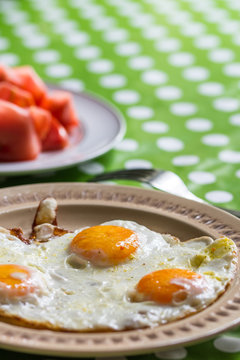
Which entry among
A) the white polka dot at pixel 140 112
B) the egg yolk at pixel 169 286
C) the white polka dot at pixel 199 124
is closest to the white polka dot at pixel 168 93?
the white polka dot at pixel 140 112

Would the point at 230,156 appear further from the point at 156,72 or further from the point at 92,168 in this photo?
the point at 156,72

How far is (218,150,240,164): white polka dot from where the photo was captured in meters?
2.18

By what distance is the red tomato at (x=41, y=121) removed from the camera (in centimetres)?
216

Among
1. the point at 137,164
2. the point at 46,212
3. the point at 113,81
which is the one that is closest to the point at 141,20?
the point at 113,81

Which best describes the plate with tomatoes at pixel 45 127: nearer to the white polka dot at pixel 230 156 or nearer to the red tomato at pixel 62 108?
the red tomato at pixel 62 108

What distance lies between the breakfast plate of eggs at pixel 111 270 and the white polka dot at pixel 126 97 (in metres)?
1.05

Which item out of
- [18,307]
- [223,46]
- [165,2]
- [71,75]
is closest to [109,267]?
[18,307]

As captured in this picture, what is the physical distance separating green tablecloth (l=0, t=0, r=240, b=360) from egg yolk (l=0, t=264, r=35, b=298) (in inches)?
4.2

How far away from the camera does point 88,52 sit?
3.32m

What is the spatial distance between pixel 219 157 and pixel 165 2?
2.14m

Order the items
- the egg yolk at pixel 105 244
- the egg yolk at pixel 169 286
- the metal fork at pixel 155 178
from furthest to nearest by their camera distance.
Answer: the metal fork at pixel 155 178 < the egg yolk at pixel 105 244 < the egg yolk at pixel 169 286

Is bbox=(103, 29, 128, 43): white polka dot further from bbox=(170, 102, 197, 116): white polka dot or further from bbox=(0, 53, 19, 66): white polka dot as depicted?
bbox=(170, 102, 197, 116): white polka dot

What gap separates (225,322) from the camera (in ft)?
3.71

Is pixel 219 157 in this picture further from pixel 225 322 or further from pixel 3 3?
pixel 3 3
